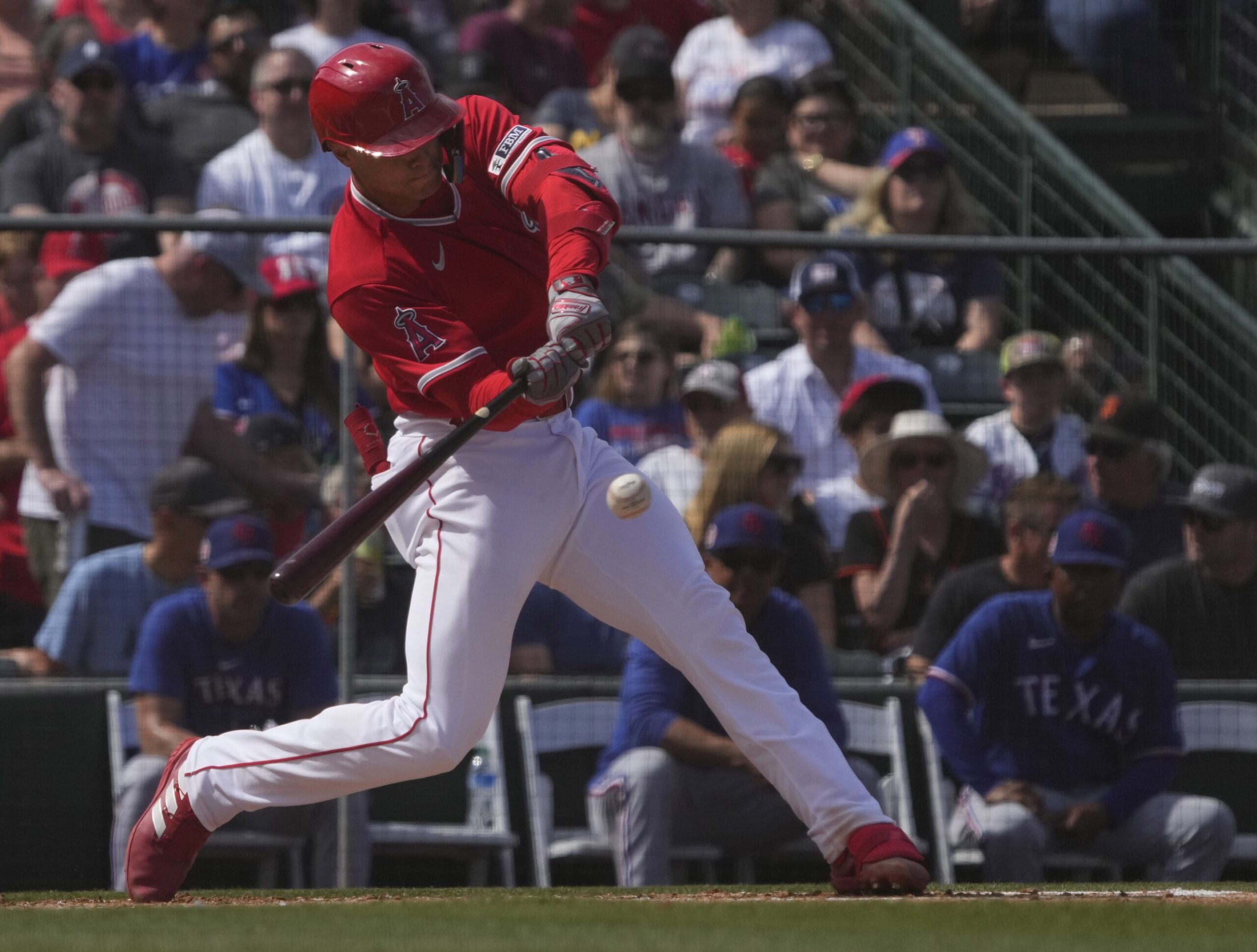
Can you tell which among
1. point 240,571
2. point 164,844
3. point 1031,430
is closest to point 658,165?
point 1031,430

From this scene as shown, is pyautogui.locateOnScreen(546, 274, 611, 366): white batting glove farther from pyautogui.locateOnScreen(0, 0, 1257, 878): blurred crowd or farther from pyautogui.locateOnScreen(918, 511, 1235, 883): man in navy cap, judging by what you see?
pyautogui.locateOnScreen(918, 511, 1235, 883): man in navy cap

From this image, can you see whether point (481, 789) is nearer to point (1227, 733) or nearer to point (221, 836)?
point (221, 836)

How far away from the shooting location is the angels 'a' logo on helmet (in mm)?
4086

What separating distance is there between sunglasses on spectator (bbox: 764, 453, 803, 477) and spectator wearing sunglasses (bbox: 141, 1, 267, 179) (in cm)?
372

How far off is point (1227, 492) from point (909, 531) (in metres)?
1.10

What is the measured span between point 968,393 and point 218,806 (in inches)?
144

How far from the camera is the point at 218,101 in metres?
9.20

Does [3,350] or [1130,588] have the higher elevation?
[3,350]

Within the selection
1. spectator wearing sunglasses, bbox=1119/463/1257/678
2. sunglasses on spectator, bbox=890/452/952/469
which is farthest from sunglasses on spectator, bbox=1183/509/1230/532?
sunglasses on spectator, bbox=890/452/952/469

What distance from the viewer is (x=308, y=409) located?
647 cm

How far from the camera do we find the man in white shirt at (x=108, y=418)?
640cm

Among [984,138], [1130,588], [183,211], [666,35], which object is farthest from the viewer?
[666,35]

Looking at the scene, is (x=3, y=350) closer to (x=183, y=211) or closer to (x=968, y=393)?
(x=183, y=211)

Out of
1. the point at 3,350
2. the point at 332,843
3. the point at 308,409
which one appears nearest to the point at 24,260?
the point at 3,350
